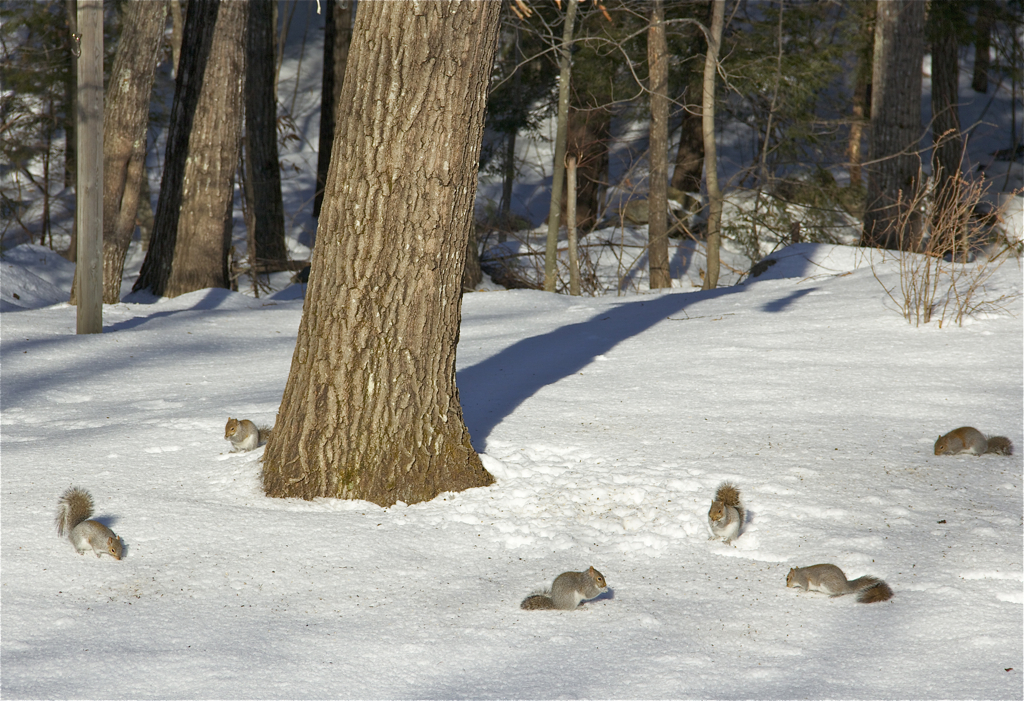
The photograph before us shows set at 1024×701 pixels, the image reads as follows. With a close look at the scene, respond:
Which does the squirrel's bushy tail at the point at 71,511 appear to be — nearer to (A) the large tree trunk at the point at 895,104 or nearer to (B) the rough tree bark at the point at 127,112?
(B) the rough tree bark at the point at 127,112

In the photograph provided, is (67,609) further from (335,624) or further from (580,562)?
(580,562)

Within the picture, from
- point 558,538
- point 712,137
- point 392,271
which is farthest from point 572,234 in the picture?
point 558,538

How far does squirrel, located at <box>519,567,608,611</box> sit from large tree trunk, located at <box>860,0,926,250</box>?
876 centimetres

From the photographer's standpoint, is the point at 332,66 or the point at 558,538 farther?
the point at 332,66

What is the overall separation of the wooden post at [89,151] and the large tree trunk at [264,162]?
669 cm

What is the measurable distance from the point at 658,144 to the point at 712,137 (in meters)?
1.00

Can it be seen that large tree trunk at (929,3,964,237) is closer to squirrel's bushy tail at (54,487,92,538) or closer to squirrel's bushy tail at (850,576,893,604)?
squirrel's bushy tail at (850,576,893,604)

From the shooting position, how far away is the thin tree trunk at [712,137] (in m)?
9.55

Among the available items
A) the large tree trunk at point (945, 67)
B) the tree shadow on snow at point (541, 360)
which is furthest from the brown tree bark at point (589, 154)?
the large tree trunk at point (945, 67)

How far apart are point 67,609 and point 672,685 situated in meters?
2.03

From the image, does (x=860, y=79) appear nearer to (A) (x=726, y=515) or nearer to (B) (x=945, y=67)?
(B) (x=945, y=67)

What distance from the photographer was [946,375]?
540cm

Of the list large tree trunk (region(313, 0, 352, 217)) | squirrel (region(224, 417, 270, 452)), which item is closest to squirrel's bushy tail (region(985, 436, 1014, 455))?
squirrel (region(224, 417, 270, 452))

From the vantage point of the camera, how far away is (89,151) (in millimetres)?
6277
